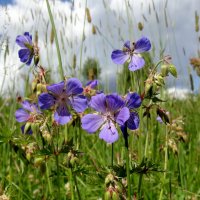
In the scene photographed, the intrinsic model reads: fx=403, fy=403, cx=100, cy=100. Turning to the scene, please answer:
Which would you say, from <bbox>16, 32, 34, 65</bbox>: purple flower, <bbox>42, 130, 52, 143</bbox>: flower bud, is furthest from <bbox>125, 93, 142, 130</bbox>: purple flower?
<bbox>16, 32, 34, 65</bbox>: purple flower

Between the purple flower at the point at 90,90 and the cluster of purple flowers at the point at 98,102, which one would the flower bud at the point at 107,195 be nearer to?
the cluster of purple flowers at the point at 98,102

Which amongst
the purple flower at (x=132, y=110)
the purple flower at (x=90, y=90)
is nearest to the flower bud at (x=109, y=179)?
the purple flower at (x=132, y=110)

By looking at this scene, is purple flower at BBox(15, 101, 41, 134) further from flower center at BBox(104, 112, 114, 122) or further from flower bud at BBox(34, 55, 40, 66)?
flower center at BBox(104, 112, 114, 122)

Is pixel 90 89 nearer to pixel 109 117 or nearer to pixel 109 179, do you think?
pixel 109 117

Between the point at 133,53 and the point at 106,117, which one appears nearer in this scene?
the point at 106,117

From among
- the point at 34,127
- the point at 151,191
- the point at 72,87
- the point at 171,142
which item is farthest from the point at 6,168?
the point at 72,87

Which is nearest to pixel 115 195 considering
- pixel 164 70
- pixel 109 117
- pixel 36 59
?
pixel 109 117
